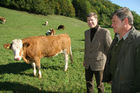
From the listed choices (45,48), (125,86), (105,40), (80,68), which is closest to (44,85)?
(45,48)

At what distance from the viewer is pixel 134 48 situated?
1.59 metres

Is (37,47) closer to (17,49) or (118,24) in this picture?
(17,49)

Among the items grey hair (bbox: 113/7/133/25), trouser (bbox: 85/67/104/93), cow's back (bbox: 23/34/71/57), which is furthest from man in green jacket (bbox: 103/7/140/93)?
cow's back (bbox: 23/34/71/57)

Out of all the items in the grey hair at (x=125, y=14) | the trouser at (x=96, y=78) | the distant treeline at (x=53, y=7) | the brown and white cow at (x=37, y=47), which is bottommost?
the trouser at (x=96, y=78)

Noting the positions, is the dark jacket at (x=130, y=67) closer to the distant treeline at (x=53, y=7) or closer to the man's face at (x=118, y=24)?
the man's face at (x=118, y=24)

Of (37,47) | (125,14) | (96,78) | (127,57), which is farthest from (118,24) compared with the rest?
(37,47)

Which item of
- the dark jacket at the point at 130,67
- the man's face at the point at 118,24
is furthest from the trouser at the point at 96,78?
the man's face at the point at 118,24

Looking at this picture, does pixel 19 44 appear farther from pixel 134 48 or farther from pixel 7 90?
pixel 134 48

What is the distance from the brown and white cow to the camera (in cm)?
504

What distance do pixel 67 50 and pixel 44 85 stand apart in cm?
255

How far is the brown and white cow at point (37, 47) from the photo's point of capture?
5.04 metres

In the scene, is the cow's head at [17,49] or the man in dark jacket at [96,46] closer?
the man in dark jacket at [96,46]

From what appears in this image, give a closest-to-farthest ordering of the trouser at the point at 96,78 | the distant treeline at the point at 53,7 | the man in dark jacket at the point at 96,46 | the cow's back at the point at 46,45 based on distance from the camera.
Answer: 1. the man in dark jacket at the point at 96,46
2. the trouser at the point at 96,78
3. the cow's back at the point at 46,45
4. the distant treeline at the point at 53,7

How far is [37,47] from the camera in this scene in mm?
5668
